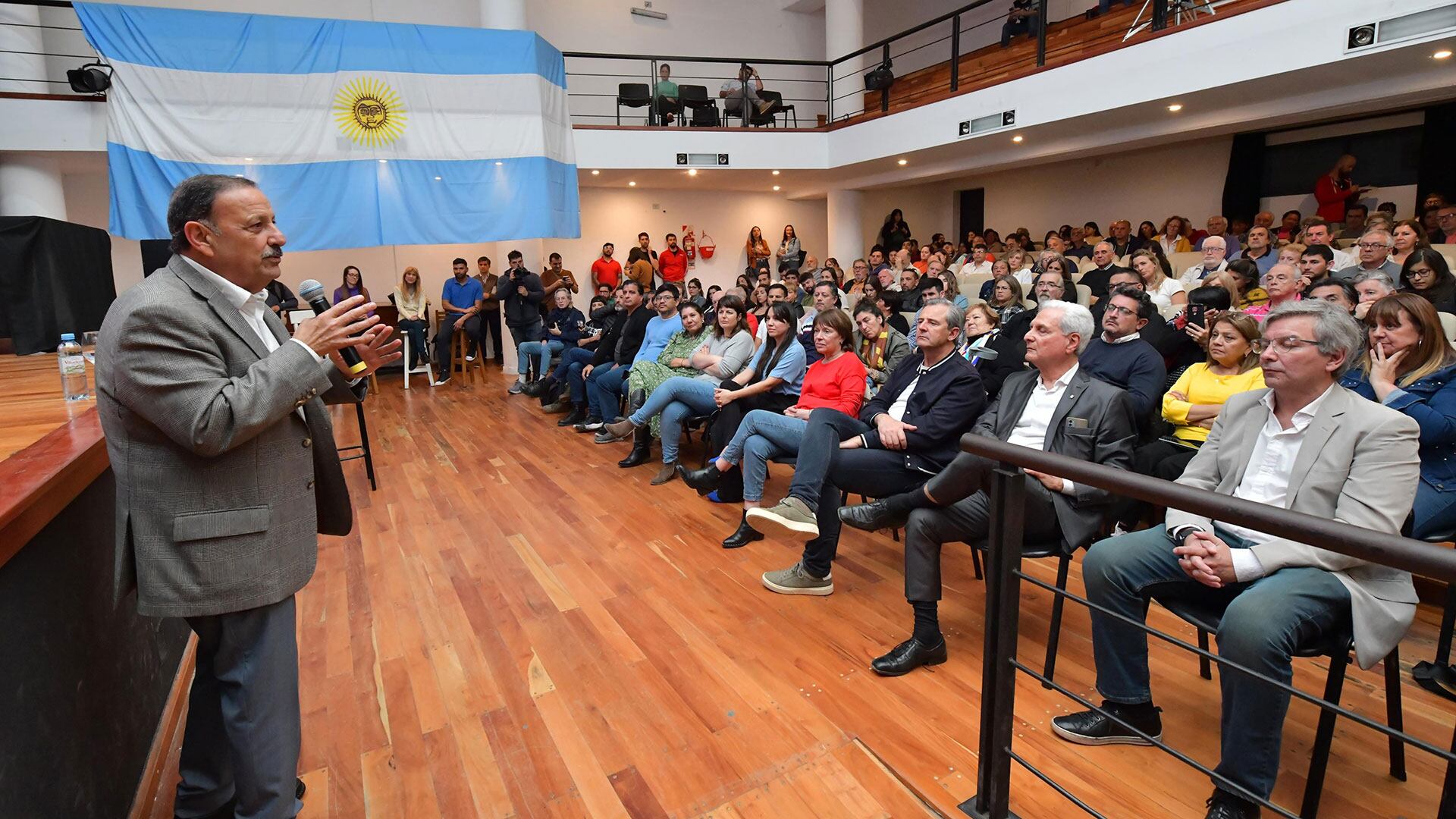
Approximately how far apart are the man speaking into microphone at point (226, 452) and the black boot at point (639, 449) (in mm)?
3264

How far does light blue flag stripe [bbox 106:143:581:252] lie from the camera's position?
512cm

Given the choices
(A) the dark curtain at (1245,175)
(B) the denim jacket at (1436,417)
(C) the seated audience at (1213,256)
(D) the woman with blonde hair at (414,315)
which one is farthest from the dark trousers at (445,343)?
(A) the dark curtain at (1245,175)

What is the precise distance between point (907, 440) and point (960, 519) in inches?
20.5

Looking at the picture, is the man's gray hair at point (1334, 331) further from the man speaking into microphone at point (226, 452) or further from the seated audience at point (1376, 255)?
the seated audience at point (1376, 255)

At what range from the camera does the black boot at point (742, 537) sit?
11.0 feet

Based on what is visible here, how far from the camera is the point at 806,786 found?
1.81 m

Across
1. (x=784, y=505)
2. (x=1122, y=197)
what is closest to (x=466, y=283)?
(x=784, y=505)

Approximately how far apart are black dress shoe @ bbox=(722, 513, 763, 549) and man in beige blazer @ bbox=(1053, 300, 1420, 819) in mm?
1637

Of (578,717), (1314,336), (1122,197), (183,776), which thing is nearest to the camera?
(183,776)

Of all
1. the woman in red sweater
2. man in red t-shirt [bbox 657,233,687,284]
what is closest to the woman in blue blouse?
the woman in red sweater

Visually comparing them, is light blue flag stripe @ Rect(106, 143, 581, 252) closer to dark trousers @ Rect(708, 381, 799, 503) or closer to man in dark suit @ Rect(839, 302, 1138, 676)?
dark trousers @ Rect(708, 381, 799, 503)

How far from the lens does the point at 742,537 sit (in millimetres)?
3396

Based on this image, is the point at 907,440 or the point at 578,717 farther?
the point at 907,440

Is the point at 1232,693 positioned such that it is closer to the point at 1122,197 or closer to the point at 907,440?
the point at 907,440
